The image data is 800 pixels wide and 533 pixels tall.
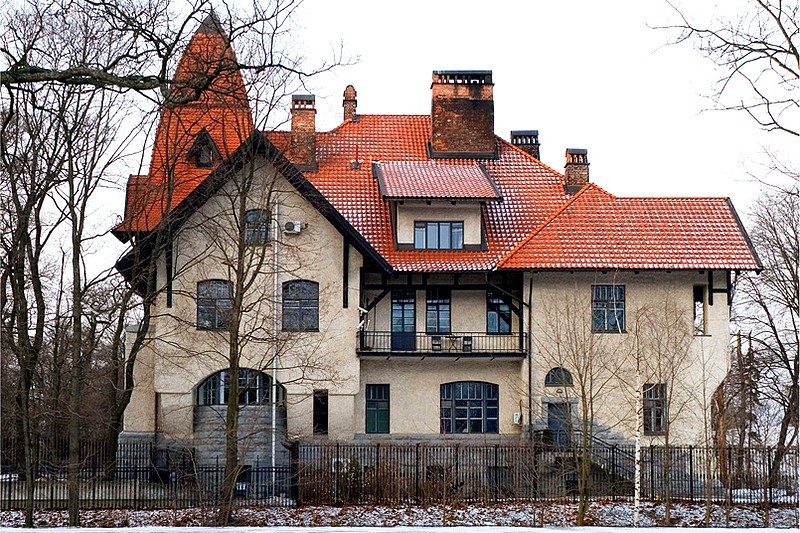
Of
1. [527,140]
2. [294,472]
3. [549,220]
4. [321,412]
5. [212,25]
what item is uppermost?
[527,140]

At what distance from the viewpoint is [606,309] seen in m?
32.3

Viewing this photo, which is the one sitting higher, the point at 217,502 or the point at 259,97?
the point at 259,97

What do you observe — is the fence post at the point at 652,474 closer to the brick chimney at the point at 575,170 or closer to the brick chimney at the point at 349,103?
the brick chimney at the point at 575,170

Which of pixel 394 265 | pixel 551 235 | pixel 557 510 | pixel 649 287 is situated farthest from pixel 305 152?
pixel 557 510

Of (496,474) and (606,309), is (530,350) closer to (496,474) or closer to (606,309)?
(606,309)

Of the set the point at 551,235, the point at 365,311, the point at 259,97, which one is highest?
the point at 259,97

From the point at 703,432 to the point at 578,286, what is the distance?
5.69m

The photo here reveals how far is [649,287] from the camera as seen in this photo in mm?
32438

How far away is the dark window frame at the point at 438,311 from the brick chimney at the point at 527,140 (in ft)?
31.6

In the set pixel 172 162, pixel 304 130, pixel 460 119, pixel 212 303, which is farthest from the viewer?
pixel 460 119

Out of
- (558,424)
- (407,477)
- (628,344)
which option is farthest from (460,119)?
(407,477)

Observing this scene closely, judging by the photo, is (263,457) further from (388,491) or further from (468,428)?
(468,428)

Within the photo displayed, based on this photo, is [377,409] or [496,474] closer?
[496,474]

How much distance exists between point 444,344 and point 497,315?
201 cm
